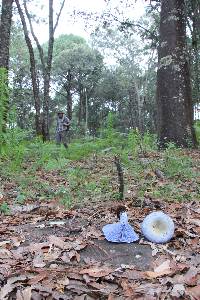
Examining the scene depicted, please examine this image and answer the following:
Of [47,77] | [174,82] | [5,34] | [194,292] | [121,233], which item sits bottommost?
[194,292]

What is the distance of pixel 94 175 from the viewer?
6555mm

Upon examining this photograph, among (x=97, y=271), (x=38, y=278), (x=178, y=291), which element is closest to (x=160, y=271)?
(x=178, y=291)

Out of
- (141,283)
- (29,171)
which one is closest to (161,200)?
(141,283)

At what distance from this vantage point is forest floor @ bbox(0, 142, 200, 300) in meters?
2.60

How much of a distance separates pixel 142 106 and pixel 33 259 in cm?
3466

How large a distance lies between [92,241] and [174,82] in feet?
20.8

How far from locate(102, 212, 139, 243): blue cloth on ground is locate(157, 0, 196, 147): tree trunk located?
5.55 metres

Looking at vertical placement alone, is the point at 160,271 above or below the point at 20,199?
below

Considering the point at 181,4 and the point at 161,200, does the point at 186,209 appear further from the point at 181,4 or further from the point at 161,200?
the point at 181,4

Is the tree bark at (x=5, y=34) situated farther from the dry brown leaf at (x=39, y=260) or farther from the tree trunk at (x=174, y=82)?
the dry brown leaf at (x=39, y=260)

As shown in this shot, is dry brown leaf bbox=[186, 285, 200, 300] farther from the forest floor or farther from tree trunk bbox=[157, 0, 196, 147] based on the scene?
tree trunk bbox=[157, 0, 196, 147]

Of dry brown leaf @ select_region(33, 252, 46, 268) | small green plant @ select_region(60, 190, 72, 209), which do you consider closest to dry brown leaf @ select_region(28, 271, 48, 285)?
dry brown leaf @ select_region(33, 252, 46, 268)

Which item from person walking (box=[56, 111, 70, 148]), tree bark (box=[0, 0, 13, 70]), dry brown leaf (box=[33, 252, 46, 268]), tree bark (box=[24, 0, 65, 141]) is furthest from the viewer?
tree bark (box=[24, 0, 65, 141])

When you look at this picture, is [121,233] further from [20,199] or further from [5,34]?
Result: [5,34]
